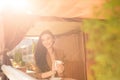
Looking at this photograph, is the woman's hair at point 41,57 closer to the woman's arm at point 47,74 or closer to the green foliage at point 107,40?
the woman's arm at point 47,74

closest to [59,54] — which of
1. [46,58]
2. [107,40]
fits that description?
[46,58]

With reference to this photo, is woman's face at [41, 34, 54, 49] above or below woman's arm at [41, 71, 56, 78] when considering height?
above

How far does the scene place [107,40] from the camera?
0.47 m

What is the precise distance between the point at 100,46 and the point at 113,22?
0.06 metres

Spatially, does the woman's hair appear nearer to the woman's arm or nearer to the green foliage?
the woman's arm

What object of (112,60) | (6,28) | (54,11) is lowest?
(112,60)

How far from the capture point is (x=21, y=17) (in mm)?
2521

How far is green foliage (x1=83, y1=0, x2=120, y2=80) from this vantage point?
1.50 ft

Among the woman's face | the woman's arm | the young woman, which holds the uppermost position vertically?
the woman's face

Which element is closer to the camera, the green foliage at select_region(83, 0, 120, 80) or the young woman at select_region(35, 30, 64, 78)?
the green foliage at select_region(83, 0, 120, 80)

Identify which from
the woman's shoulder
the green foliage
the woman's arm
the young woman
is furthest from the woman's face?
the green foliage

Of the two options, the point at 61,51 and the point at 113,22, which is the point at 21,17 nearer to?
the point at 61,51

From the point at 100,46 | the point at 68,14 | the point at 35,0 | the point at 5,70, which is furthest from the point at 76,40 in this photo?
the point at 100,46

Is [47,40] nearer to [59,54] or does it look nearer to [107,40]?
[59,54]
